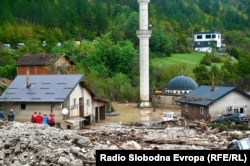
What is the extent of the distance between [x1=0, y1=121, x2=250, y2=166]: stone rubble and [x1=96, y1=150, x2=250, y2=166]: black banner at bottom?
20.7 feet

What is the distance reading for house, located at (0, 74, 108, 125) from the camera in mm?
32875

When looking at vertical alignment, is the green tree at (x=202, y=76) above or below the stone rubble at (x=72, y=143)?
above

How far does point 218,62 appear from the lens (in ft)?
282

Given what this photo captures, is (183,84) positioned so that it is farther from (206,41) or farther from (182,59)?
(206,41)

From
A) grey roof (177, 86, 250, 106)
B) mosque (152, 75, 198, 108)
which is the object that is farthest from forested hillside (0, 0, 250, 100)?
grey roof (177, 86, 250, 106)

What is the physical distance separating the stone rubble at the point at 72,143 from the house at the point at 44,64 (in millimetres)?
27920

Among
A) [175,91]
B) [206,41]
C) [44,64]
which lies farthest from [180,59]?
[44,64]

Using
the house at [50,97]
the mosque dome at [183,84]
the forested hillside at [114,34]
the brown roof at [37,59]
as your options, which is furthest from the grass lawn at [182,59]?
the house at [50,97]

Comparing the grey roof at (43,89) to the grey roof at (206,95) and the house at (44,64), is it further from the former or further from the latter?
the house at (44,64)

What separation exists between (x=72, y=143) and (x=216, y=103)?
1933 cm

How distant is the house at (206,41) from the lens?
358 ft

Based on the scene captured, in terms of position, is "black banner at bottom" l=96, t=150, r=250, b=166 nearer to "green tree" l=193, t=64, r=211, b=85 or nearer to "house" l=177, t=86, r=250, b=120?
"house" l=177, t=86, r=250, b=120

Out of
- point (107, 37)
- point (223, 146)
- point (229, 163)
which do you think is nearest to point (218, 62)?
point (107, 37)

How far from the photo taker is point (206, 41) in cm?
11131
